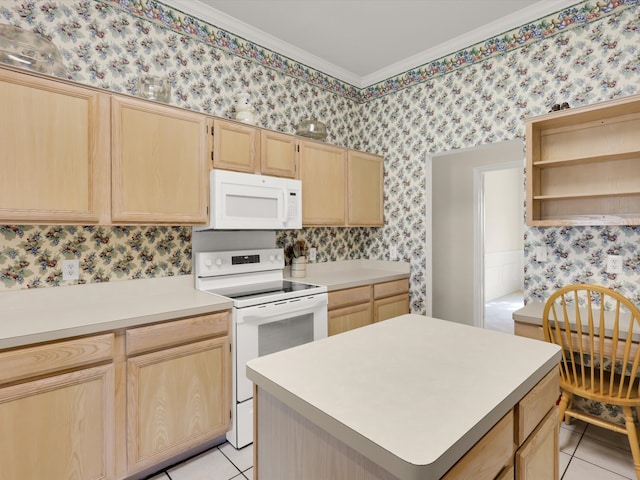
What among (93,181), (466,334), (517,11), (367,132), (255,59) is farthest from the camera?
(367,132)

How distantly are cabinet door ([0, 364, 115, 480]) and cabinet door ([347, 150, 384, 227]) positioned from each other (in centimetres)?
234

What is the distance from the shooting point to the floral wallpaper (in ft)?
6.84

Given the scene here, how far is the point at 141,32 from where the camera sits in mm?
2342

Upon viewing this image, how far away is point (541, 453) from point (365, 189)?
8.74ft

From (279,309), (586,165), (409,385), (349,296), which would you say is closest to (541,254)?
(586,165)

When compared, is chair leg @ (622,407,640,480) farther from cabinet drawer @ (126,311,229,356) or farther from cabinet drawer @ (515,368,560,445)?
cabinet drawer @ (126,311,229,356)

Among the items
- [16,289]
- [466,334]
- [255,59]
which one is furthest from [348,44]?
[16,289]

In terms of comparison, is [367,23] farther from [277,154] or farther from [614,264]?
[614,264]

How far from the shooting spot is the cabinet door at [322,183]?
2.95 m

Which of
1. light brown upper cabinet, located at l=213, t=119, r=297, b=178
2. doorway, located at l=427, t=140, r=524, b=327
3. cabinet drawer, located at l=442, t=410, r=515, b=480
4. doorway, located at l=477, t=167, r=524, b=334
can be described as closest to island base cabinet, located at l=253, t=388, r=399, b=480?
cabinet drawer, located at l=442, t=410, r=515, b=480

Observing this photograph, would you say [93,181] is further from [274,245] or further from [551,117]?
[551,117]

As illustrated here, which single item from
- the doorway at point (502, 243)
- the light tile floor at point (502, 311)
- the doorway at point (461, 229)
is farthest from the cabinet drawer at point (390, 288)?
the doorway at point (502, 243)

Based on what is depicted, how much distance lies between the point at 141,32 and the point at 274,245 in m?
1.81

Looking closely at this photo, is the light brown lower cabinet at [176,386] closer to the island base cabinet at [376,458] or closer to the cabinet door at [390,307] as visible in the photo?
the island base cabinet at [376,458]
